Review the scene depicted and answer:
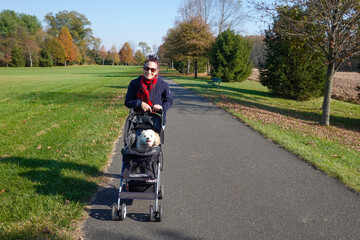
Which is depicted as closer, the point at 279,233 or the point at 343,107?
the point at 279,233

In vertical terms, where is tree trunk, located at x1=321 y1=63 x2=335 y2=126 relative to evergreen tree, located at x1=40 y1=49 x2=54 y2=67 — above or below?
below

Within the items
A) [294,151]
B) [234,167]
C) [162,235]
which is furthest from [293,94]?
[162,235]

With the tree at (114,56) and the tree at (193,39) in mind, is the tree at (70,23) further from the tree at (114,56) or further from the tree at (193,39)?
the tree at (193,39)

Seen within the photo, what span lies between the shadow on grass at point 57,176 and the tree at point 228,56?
A: 26269 millimetres

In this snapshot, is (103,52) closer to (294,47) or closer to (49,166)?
(294,47)

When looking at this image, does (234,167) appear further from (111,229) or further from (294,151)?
(111,229)

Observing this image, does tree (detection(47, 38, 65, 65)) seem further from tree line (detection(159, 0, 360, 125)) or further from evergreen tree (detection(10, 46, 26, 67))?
tree line (detection(159, 0, 360, 125))

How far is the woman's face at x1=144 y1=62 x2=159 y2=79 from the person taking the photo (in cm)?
351

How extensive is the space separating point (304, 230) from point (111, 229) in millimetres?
2386

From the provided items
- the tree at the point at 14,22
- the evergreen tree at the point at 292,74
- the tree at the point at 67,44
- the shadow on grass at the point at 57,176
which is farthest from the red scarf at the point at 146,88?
the tree at the point at 14,22

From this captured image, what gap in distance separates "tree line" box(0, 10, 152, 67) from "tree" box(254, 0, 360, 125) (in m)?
78.2

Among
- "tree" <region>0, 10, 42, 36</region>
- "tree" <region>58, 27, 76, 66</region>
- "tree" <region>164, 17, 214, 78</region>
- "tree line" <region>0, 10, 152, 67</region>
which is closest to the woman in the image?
"tree" <region>164, 17, 214, 78</region>

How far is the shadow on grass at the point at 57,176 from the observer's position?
12.0ft

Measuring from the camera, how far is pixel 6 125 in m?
7.80
